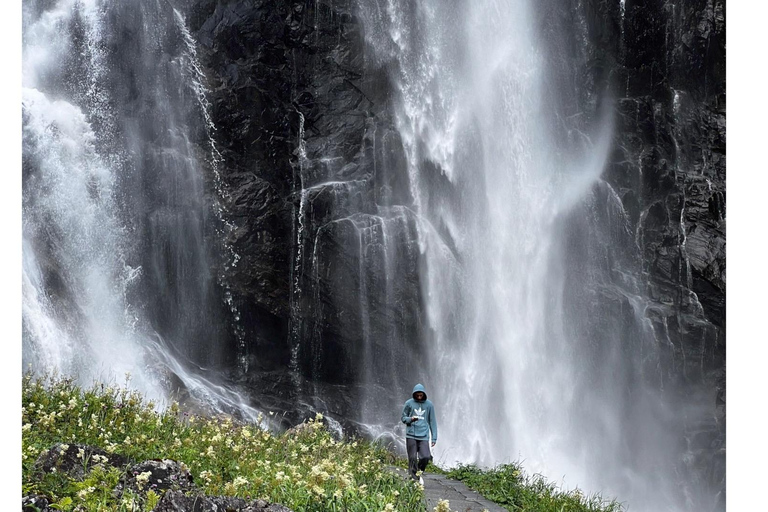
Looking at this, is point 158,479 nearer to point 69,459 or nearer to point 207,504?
point 207,504

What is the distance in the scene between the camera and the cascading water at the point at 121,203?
1547 centimetres

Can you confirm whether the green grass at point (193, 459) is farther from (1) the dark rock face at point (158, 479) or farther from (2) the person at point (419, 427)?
(2) the person at point (419, 427)

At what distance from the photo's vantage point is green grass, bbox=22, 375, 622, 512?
4.39 meters

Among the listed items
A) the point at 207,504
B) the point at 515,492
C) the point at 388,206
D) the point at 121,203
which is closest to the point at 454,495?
the point at 515,492

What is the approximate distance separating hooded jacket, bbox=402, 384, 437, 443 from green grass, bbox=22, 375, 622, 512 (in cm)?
68

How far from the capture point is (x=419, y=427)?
7738 mm

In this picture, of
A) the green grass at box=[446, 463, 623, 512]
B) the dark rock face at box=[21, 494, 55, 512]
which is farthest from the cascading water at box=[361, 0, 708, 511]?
the dark rock face at box=[21, 494, 55, 512]

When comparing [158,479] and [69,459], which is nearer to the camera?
[158,479]

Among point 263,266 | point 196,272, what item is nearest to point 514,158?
point 263,266

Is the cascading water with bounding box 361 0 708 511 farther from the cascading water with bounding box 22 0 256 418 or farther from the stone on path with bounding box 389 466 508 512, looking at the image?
the stone on path with bounding box 389 466 508 512

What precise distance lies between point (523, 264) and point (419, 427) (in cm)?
1084
